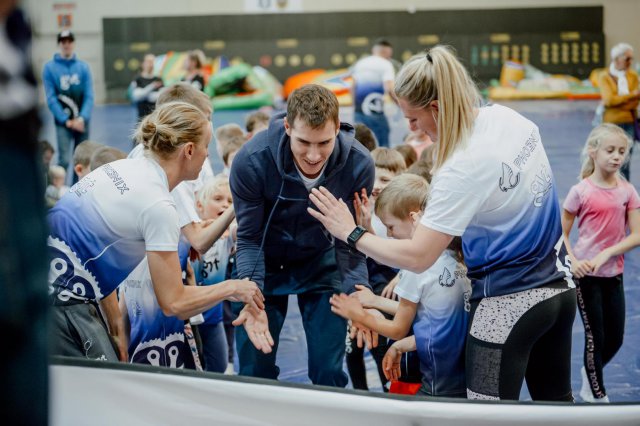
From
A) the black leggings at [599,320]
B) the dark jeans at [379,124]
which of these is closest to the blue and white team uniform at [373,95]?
the dark jeans at [379,124]

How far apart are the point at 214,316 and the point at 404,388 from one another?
1.33 meters

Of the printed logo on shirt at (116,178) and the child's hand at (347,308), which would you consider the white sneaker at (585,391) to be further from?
the printed logo on shirt at (116,178)

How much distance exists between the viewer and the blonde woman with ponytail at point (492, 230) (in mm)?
2828

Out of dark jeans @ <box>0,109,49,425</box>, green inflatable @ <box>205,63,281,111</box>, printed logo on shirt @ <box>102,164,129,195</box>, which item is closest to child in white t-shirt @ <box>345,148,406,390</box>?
printed logo on shirt @ <box>102,164,129,195</box>

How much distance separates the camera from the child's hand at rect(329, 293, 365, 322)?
3.42 m

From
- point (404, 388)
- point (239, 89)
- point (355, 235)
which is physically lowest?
point (404, 388)

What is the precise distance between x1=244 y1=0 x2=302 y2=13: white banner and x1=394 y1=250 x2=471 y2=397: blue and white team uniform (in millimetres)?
20200

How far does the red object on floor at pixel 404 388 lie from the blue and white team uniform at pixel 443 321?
0.54 feet

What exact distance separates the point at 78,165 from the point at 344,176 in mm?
2277

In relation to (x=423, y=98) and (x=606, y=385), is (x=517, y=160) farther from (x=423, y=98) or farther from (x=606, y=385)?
(x=606, y=385)

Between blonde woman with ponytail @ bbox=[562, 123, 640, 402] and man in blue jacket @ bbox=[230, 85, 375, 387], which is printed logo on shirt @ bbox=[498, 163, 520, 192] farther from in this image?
blonde woman with ponytail @ bbox=[562, 123, 640, 402]

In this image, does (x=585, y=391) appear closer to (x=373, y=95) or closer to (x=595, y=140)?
(x=595, y=140)

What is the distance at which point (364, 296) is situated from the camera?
3.61 metres

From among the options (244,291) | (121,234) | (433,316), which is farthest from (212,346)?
(433,316)
